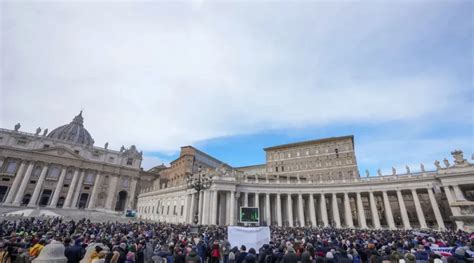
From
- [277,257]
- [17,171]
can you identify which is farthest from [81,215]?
[277,257]

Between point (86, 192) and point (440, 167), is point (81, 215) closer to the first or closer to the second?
point (86, 192)

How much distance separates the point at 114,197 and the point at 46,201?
47.7ft

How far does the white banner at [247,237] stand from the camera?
11109 millimetres

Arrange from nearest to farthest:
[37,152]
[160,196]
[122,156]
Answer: [160,196], [37,152], [122,156]

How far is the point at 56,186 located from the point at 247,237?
61683 mm

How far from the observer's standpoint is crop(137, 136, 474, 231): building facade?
98.3 feet

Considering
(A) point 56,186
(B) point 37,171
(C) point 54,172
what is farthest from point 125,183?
(B) point 37,171

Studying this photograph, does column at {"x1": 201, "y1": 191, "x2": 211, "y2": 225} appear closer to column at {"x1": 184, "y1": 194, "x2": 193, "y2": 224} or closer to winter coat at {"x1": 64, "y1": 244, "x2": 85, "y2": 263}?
column at {"x1": 184, "y1": 194, "x2": 193, "y2": 224}

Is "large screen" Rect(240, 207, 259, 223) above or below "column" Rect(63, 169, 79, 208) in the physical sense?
below

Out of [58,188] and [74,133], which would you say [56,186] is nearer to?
[58,188]

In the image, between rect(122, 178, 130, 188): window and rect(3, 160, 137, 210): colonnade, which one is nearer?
rect(3, 160, 137, 210): colonnade

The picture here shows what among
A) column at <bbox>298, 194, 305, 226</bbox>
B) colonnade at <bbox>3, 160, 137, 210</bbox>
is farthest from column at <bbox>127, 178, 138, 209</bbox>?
column at <bbox>298, 194, 305, 226</bbox>

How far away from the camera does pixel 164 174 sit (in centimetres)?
6406

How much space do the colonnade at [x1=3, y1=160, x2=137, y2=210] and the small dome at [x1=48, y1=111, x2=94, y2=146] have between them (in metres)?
17.0
